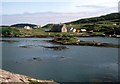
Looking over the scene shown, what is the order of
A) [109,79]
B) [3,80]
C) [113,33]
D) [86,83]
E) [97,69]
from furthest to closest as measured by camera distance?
[113,33] → [97,69] → [109,79] → [86,83] → [3,80]

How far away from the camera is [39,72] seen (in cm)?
4138

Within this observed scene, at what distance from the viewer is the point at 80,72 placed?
132 ft

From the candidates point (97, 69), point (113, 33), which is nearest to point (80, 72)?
point (97, 69)

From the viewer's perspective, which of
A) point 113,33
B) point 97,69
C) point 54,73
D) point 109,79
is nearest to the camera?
point 109,79

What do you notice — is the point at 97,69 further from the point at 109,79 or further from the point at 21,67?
the point at 21,67

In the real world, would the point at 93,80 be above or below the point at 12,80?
below

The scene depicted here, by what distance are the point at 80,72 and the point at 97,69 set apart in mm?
3734

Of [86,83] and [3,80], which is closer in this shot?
[3,80]

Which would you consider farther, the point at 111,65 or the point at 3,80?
the point at 111,65

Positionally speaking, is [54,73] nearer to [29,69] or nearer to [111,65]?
[29,69]

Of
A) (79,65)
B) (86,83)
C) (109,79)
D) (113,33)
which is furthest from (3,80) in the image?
(113,33)

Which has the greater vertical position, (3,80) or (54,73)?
(3,80)

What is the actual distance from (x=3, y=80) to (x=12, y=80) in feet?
4.17

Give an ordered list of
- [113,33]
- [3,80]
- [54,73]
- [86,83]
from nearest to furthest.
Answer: [3,80] < [86,83] < [54,73] < [113,33]
